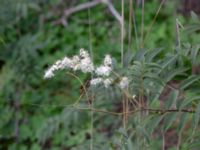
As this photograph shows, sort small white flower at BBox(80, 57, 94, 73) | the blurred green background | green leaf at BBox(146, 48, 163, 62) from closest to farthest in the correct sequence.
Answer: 1. small white flower at BBox(80, 57, 94, 73)
2. green leaf at BBox(146, 48, 163, 62)
3. the blurred green background

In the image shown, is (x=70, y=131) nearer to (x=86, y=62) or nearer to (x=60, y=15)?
(x=60, y=15)

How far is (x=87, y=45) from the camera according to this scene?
11.6 ft

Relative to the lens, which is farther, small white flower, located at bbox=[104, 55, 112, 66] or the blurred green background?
the blurred green background

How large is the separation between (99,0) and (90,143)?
2.16 m

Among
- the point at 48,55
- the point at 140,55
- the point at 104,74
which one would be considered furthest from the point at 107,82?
the point at 48,55

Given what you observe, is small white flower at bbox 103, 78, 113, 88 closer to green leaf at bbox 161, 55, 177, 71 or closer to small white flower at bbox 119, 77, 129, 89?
small white flower at bbox 119, 77, 129, 89

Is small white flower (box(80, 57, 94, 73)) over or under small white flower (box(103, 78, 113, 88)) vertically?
over

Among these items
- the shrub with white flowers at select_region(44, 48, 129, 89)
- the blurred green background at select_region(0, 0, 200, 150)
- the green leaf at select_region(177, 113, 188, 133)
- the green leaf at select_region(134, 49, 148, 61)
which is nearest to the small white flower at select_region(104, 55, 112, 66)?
the shrub with white flowers at select_region(44, 48, 129, 89)

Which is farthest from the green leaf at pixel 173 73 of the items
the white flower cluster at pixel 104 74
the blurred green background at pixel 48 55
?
the blurred green background at pixel 48 55

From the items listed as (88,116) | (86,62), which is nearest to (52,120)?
(88,116)

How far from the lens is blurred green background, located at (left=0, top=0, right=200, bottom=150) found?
117 inches

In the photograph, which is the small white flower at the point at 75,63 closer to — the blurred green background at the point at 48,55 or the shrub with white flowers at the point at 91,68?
the shrub with white flowers at the point at 91,68

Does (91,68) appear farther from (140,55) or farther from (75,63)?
(140,55)

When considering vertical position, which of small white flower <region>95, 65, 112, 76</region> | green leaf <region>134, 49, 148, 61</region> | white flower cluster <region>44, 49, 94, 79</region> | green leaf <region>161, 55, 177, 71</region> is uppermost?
green leaf <region>134, 49, 148, 61</region>
